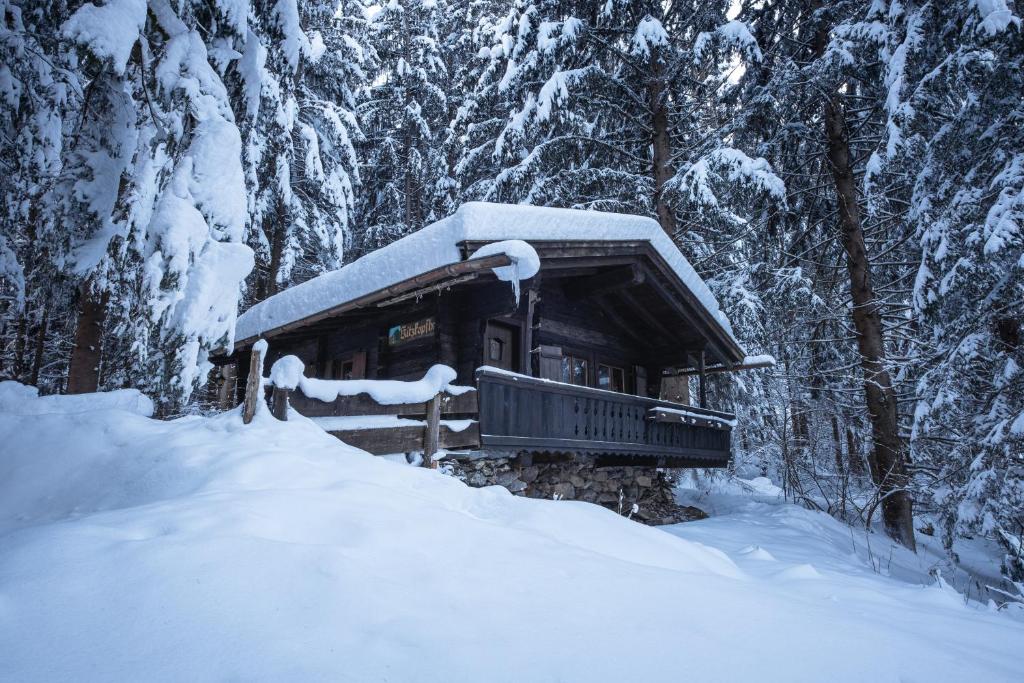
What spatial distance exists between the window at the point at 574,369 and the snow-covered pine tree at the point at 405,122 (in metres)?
13.7

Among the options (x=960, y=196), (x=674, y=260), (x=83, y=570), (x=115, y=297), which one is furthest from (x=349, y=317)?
(x=960, y=196)

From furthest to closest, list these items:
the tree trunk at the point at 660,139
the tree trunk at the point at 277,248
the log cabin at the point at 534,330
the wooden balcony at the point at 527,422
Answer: the tree trunk at the point at 277,248
the tree trunk at the point at 660,139
the log cabin at the point at 534,330
the wooden balcony at the point at 527,422

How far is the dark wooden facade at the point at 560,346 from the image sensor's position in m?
8.56

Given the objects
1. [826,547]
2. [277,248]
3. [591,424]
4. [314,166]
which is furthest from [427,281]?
[277,248]

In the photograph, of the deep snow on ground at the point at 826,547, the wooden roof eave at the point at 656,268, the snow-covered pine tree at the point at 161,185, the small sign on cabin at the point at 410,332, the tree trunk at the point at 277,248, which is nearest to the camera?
the snow-covered pine tree at the point at 161,185

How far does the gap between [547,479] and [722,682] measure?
7.66 metres

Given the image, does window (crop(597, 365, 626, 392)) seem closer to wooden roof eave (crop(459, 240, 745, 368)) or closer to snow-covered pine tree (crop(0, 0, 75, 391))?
wooden roof eave (crop(459, 240, 745, 368))

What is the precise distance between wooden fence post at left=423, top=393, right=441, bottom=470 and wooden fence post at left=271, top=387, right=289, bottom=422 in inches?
72.2

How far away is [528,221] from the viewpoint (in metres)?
8.74

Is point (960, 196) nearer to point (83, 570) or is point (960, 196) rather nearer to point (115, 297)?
point (83, 570)

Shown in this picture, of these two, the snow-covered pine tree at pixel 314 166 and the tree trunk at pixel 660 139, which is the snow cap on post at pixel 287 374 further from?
the tree trunk at pixel 660 139

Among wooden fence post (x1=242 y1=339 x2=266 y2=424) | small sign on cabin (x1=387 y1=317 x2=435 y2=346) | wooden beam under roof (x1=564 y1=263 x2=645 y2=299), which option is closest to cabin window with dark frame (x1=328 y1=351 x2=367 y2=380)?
small sign on cabin (x1=387 y1=317 x2=435 y2=346)

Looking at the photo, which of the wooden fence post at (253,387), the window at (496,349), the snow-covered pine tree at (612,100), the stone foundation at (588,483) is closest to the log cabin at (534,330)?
the window at (496,349)

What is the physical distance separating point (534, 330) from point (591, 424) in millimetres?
1991
